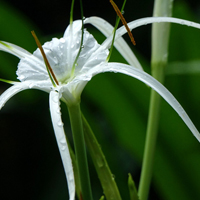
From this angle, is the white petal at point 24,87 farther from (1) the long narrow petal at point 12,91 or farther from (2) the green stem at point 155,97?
(2) the green stem at point 155,97

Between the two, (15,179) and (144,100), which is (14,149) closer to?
(15,179)

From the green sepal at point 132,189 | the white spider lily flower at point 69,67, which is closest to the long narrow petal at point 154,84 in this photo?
the white spider lily flower at point 69,67

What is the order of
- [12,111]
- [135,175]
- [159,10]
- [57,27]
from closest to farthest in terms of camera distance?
[159,10], [135,175], [12,111], [57,27]

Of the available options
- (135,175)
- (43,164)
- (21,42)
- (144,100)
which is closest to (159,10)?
(144,100)

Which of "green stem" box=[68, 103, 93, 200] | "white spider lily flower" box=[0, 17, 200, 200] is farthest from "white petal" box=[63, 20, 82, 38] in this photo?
"green stem" box=[68, 103, 93, 200]

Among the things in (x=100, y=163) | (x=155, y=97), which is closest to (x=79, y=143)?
(x=100, y=163)

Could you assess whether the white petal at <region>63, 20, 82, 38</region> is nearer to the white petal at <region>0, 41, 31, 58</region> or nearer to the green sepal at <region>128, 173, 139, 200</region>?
the white petal at <region>0, 41, 31, 58</region>

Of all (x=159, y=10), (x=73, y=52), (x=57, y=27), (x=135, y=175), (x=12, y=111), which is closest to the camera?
(x=73, y=52)
